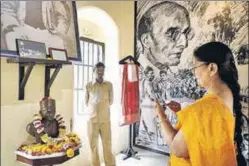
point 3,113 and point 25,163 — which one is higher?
point 3,113

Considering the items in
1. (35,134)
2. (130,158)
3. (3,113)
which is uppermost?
(3,113)

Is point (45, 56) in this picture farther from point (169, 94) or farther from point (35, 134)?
point (169, 94)

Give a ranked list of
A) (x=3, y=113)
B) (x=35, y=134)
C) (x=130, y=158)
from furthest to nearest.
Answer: (x=130, y=158) < (x=35, y=134) < (x=3, y=113)

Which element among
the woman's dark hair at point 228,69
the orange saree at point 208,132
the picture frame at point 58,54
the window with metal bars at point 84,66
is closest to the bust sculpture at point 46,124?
the window with metal bars at point 84,66

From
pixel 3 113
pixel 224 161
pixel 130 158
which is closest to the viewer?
pixel 3 113

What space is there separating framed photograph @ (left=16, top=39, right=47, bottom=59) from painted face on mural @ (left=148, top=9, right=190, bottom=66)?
713mm

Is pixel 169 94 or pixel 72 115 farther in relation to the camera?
pixel 169 94

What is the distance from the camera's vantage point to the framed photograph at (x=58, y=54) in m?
1.53

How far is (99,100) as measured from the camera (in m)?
1.69

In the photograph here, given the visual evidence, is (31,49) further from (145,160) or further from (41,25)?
(145,160)

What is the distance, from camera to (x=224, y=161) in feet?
5.32

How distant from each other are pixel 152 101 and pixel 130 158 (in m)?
0.39

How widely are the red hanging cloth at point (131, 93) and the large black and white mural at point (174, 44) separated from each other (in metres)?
0.04

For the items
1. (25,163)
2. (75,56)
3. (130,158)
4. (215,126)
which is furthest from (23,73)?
(215,126)
